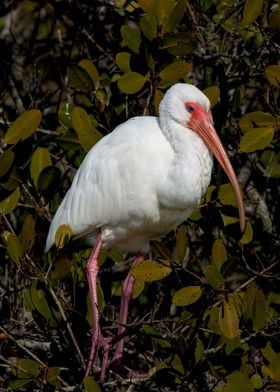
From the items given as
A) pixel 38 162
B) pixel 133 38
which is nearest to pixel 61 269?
pixel 38 162

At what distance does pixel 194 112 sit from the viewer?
18.6ft

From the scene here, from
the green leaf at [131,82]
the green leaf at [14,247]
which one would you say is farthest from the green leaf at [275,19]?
the green leaf at [14,247]

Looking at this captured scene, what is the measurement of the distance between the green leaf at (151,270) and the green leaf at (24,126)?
38.5 inches

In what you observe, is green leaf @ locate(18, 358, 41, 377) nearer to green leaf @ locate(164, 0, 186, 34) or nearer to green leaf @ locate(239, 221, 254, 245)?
green leaf @ locate(239, 221, 254, 245)

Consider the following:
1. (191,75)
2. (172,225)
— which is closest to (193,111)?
(172,225)

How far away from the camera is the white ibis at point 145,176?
5.59 m

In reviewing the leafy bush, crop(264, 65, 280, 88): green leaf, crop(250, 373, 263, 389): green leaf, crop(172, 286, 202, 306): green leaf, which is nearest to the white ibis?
the leafy bush

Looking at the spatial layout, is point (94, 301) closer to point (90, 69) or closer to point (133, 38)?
point (90, 69)

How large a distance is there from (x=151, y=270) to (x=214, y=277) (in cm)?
41

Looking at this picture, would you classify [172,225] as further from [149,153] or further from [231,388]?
[231,388]

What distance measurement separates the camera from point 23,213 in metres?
6.46

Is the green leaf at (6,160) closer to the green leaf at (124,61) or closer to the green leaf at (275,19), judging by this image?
the green leaf at (124,61)

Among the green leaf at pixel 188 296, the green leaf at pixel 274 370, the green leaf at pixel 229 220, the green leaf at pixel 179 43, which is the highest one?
the green leaf at pixel 179 43

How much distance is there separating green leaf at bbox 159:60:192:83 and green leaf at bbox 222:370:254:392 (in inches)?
68.1
